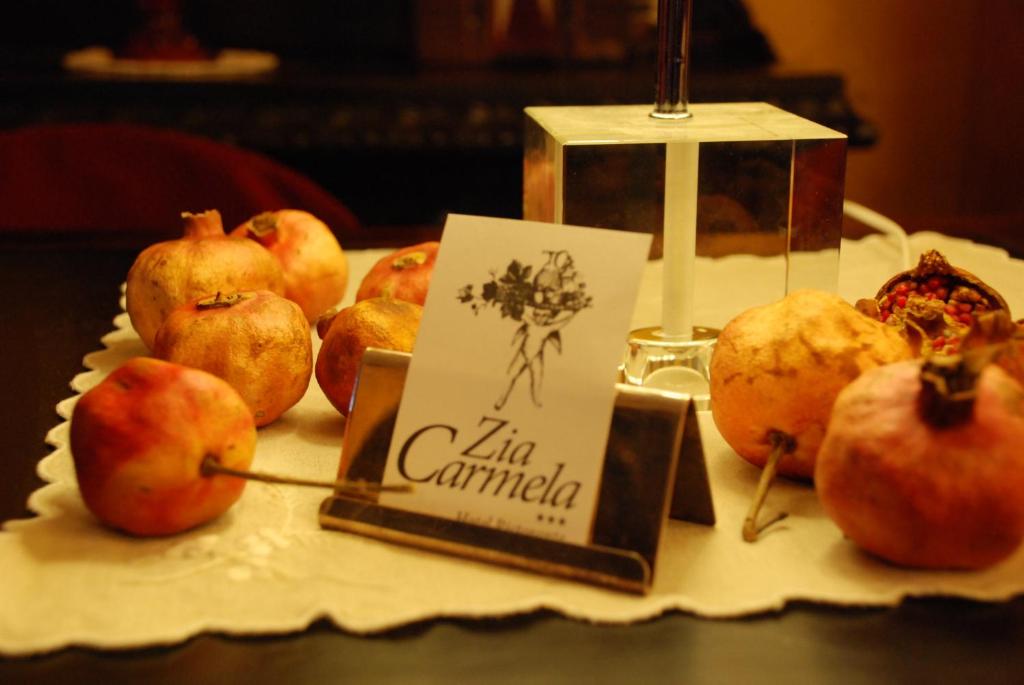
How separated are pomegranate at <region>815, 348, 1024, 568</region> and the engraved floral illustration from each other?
16 cm

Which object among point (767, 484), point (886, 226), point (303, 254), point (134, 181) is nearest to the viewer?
point (767, 484)

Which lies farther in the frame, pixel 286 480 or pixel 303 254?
pixel 303 254

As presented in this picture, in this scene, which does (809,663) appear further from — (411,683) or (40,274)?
(40,274)

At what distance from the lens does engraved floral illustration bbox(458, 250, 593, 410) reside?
65cm

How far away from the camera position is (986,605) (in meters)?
0.58

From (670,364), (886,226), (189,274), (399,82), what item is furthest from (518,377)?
(399,82)

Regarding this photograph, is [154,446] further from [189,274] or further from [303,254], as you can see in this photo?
[303,254]

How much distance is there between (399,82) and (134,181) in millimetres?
704

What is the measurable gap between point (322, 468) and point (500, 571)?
0.66 ft

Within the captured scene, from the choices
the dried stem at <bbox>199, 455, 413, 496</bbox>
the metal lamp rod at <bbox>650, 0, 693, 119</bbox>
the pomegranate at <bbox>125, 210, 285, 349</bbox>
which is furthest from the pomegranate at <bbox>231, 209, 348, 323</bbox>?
the dried stem at <bbox>199, 455, 413, 496</bbox>

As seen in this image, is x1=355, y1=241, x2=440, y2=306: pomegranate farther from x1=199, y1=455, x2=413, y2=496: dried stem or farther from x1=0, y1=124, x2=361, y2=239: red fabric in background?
x1=0, y1=124, x2=361, y2=239: red fabric in background

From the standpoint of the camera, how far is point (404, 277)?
975mm

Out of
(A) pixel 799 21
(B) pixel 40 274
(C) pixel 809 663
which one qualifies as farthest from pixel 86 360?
(A) pixel 799 21

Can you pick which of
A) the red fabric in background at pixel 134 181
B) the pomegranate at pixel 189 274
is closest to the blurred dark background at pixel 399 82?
the red fabric in background at pixel 134 181
